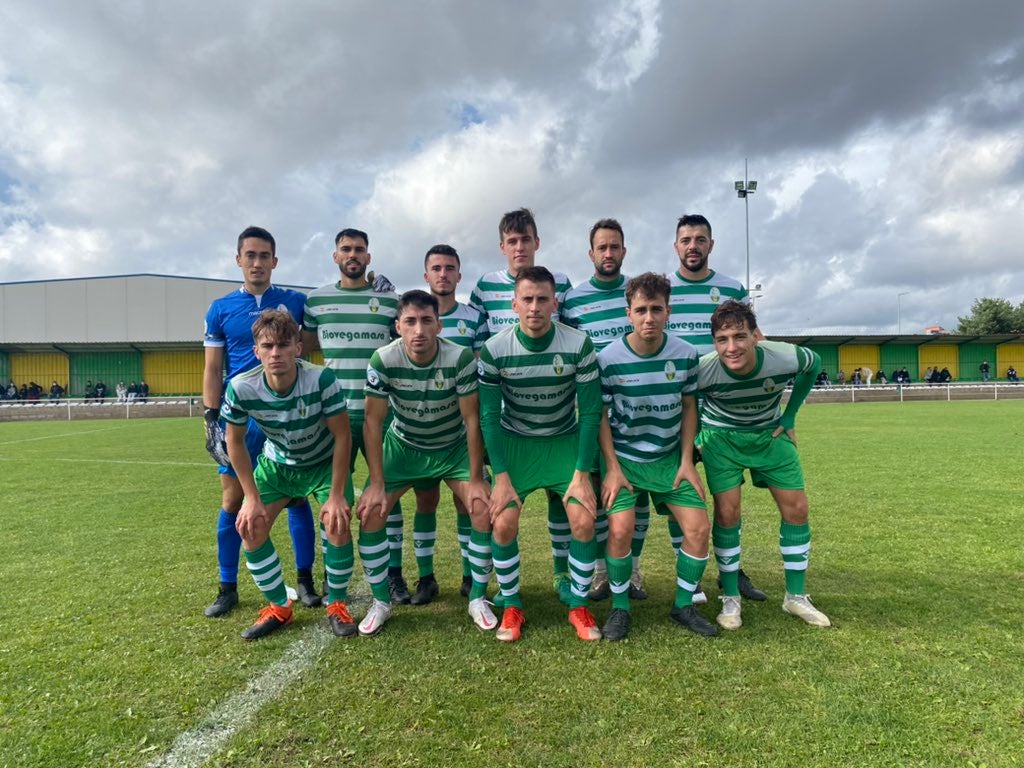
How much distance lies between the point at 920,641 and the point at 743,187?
31.1 meters

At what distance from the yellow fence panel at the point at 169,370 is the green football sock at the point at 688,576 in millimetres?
34050

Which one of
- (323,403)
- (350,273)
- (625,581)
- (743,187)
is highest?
(743,187)

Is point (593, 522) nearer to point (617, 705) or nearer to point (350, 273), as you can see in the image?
point (617, 705)

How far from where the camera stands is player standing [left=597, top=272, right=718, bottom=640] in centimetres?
311

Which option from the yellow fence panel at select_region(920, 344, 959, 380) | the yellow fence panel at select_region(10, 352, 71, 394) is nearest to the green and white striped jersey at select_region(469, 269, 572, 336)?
the yellow fence panel at select_region(10, 352, 71, 394)

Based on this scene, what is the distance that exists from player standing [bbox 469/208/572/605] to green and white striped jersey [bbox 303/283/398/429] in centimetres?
66

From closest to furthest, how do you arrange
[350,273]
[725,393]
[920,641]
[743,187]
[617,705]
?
[617,705] → [920,641] → [725,393] → [350,273] → [743,187]

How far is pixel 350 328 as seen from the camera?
3.65m

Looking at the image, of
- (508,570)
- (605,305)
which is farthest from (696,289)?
(508,570)

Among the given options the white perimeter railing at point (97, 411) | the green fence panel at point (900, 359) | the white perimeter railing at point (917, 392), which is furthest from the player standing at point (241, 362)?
the green fence panel at point (900, 359)

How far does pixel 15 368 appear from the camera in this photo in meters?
31.7

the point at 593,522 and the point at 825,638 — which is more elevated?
the point at 593,522

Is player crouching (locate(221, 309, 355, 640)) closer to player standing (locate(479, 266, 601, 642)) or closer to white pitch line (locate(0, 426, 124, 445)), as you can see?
player standing (locate(479, 266, 601, 642))

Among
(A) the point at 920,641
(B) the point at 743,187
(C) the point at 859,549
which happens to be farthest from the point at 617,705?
(B) the point at 743,187
